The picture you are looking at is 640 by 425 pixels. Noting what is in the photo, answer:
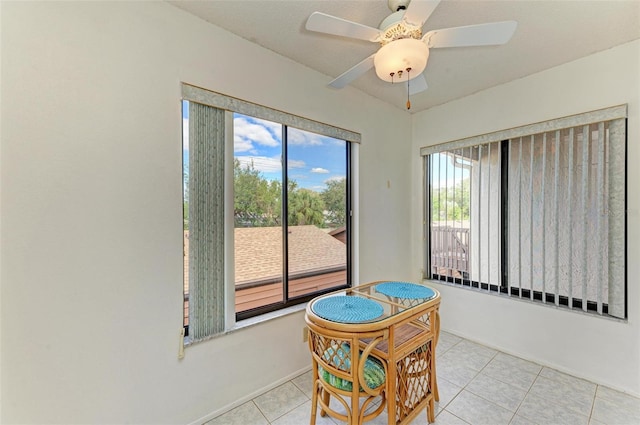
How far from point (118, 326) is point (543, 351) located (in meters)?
3.33

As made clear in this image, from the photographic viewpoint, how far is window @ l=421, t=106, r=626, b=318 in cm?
206

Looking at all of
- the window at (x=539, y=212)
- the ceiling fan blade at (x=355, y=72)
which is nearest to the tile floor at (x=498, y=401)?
the window at (x=539, y=212)

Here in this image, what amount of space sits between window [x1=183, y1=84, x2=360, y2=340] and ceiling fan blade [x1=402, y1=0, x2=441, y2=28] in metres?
1.15

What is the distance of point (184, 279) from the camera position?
66.2 inches

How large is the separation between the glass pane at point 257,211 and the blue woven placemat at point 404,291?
34.9 inches

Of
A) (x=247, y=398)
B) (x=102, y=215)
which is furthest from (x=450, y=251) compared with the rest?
(x=102, y=215)

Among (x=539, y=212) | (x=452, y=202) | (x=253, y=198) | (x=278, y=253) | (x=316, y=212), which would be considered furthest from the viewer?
(x=452, y=202)

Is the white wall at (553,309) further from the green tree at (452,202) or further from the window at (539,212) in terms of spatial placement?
the green tree at (452,202)

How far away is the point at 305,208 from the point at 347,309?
3.69 ft

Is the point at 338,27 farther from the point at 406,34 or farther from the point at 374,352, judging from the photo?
the point at 374,352

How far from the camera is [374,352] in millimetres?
1451

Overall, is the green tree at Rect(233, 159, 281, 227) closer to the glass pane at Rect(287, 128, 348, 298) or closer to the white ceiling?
the glass pane at Rect(287, 128, 348, 298)

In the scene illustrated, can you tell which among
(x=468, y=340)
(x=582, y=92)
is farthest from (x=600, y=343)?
(x=582, y=92)

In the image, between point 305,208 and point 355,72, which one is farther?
point 305,208
